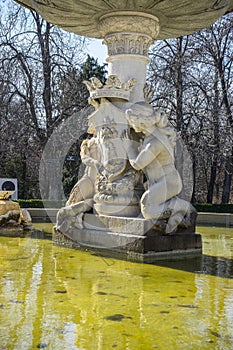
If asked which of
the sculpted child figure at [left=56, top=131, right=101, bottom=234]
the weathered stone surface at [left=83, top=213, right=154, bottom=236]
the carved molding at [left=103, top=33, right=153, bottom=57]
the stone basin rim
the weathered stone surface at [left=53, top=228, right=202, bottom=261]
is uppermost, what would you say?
the stone basin rim

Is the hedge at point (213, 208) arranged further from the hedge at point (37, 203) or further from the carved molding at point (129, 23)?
the carved molding at point (129, 23)

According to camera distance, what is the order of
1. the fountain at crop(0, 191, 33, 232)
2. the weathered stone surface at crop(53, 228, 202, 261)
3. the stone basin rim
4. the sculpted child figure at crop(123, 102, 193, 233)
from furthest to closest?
the fountain at crop(0, 191, 33, 232) < the stone basin rim < the sculpted child figure at crop(123, 102, 193, 233) < the weathered stone surface at crop(53, 228, 202, 261)

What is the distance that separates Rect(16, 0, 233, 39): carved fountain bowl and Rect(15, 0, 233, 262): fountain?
0.01 m

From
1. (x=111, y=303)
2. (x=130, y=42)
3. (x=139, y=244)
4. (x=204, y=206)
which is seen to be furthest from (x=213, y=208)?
(x=111, y=303)

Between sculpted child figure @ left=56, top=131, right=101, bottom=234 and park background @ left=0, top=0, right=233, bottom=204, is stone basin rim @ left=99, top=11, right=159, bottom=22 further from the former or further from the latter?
park background @ left=0, top=0, right=233, bottom=204

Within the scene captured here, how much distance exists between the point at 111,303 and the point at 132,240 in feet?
7.88

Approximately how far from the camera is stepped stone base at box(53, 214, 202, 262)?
685cm

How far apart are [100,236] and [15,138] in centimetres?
1397

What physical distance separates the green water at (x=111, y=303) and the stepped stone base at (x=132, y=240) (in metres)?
0.29

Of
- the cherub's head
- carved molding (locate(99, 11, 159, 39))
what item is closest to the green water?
the cherub's head

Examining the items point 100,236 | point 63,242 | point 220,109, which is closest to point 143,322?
point 100,236

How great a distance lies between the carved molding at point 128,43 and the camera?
315 inches

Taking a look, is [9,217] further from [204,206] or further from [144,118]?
[204,206]

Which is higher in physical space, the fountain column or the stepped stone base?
the fountain column
